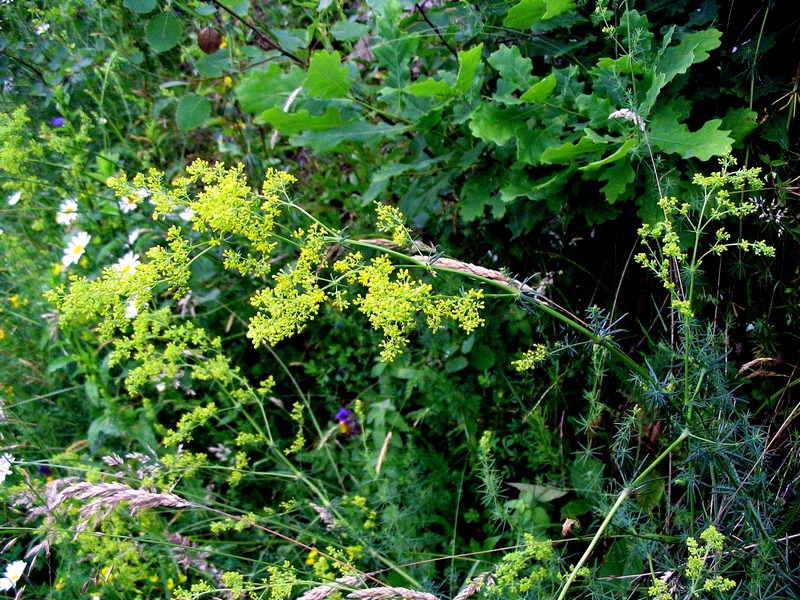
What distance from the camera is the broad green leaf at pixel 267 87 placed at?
2.54 m

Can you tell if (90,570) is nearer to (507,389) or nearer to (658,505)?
(507,389)

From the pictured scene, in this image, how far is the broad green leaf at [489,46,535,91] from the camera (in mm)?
2234

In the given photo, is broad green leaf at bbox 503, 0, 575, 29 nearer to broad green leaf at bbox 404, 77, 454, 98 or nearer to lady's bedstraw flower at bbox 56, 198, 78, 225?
broad green leaf at bbox 404, 77, 454, 98

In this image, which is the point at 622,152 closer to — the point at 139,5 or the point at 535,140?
the point at 535,140

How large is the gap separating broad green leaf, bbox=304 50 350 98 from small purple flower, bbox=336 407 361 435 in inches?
49.7

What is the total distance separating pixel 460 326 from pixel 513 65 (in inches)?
37.5

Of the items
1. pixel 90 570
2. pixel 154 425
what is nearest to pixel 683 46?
pixel 154 425

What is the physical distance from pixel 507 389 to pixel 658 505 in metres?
0.73

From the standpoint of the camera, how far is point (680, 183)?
2162 millimetres

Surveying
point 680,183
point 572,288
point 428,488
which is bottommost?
point 428,488

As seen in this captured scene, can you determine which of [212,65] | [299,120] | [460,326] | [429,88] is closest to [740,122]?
[429,88]

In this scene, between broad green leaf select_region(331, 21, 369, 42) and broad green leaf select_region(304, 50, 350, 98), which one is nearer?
broad green leaf select_region(304, 50, 350, 98)

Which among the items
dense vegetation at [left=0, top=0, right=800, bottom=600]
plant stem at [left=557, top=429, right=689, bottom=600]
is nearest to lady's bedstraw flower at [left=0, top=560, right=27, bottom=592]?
dense vegetation at [left=0, top=0, right=800, bottom=600]

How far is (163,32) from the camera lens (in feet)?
8.75
